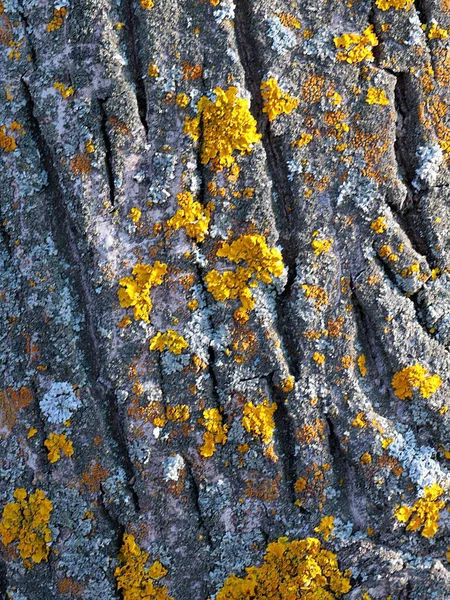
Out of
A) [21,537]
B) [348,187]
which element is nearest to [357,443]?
[348,187]

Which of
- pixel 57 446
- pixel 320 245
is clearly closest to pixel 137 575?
pixel 57 446

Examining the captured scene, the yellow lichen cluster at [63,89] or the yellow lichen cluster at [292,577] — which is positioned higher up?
the yellow lichen cluster at [63,89]

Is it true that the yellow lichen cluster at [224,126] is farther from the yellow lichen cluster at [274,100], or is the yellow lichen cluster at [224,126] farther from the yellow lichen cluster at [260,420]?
the yellow lichen cluster at [260,420]

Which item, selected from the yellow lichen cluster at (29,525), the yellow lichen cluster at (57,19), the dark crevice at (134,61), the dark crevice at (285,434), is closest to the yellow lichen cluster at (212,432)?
the dark crevice at (285,434)

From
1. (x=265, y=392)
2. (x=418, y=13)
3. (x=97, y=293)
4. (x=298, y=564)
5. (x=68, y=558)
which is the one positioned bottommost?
(x=298, y=564)

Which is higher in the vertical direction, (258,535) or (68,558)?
(68,558)

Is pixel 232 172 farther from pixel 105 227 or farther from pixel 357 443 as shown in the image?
pixel 357 443

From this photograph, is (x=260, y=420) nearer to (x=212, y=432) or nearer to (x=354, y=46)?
(x=212, y=432)
